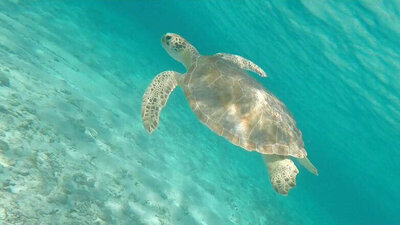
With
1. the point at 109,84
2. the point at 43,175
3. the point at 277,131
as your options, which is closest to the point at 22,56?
the point at 109,84

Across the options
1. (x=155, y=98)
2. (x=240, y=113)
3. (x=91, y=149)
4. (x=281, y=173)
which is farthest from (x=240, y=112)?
(x=91, y=149)

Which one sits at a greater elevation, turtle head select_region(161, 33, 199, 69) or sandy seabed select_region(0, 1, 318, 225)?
turtle head select_region(161, 33, 199, 69)

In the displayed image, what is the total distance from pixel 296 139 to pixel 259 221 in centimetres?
864

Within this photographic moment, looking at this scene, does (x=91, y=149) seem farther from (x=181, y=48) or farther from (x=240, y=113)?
(x=240, y=113)

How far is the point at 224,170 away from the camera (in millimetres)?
15211

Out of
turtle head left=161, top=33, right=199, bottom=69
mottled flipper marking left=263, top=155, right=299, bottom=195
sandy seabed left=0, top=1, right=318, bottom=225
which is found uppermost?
turtle head left=161, top=33, right=199, bottom=69

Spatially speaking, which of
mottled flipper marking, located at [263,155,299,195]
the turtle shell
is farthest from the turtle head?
mottled flipper marking, located at [263,155,299,195]

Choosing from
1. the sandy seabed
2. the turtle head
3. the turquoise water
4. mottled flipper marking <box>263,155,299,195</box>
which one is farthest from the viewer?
the turtle head

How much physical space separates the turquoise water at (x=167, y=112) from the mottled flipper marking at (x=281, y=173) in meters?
3.12

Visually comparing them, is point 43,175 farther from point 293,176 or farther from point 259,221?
point 259,221

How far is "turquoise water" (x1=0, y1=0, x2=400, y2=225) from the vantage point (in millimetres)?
6336

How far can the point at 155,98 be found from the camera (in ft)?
20.0

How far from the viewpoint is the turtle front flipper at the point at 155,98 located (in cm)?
579

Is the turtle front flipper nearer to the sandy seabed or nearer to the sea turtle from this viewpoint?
the sea turtle
